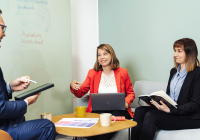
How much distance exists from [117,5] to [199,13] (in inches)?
53.4

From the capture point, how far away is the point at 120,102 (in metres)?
1.78

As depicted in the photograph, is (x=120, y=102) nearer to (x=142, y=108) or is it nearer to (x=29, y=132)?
(x=142, y=108)

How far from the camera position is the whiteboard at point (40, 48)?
2082mm

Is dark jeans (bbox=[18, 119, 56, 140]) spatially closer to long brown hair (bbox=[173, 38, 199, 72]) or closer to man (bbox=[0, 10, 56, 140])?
man (bbox=[0, 10, 56, 140])

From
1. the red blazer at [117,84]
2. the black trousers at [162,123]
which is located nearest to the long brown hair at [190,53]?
the black trousers at [162,123]

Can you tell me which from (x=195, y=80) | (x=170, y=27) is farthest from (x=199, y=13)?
(x=195, y=80)

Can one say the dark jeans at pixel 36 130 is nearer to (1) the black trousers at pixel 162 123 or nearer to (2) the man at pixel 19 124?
(2) the man at pixel 19 124

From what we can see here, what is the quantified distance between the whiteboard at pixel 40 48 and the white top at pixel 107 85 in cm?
60

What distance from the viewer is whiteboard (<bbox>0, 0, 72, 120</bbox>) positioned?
6.83 feet

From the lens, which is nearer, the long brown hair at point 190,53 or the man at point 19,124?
the man at point 19,124

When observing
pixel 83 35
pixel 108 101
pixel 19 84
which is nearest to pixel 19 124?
pixel 19 84

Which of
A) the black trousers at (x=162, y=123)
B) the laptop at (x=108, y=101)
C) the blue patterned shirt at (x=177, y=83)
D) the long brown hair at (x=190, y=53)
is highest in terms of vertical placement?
the long brown hair at (x=190, y=53)

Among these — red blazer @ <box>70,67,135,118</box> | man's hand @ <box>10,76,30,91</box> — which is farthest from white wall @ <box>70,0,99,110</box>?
man's hand @ <box>10,76,30,91</box>

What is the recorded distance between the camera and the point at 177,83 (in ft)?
5.74
